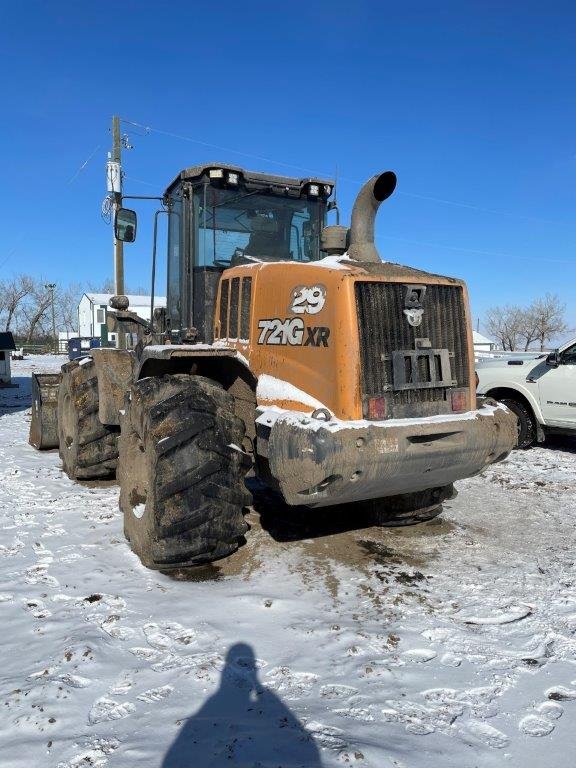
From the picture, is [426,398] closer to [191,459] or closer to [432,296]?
[432,296]

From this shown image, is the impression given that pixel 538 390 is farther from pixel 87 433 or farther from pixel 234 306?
pixel 87 433

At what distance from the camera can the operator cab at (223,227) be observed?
4996 millimetres

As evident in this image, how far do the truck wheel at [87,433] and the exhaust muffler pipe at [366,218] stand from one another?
323 cm

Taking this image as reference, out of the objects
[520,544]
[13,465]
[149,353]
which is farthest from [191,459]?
[13,465]

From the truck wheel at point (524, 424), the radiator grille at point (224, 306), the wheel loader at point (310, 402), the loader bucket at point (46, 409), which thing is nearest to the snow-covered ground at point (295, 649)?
the wheel loader at point (310, 402)

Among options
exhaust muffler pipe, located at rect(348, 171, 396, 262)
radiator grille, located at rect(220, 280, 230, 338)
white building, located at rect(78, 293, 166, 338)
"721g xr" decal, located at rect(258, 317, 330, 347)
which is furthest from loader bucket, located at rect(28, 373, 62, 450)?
white building, located at rect(78, 293, 166, 338)

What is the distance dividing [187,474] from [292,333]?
1.15 metres

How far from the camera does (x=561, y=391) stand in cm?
827

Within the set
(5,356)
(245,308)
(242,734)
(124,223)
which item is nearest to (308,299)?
(245,308)

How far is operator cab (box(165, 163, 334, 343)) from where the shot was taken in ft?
16.4

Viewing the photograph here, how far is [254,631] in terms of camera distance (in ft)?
10.4

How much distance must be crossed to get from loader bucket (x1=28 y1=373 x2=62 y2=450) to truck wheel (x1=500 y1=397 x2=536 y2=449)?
6.49 m

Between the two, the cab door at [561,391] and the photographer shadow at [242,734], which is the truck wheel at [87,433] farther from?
the cab door at [561,391]

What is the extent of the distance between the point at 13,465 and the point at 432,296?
562cm
